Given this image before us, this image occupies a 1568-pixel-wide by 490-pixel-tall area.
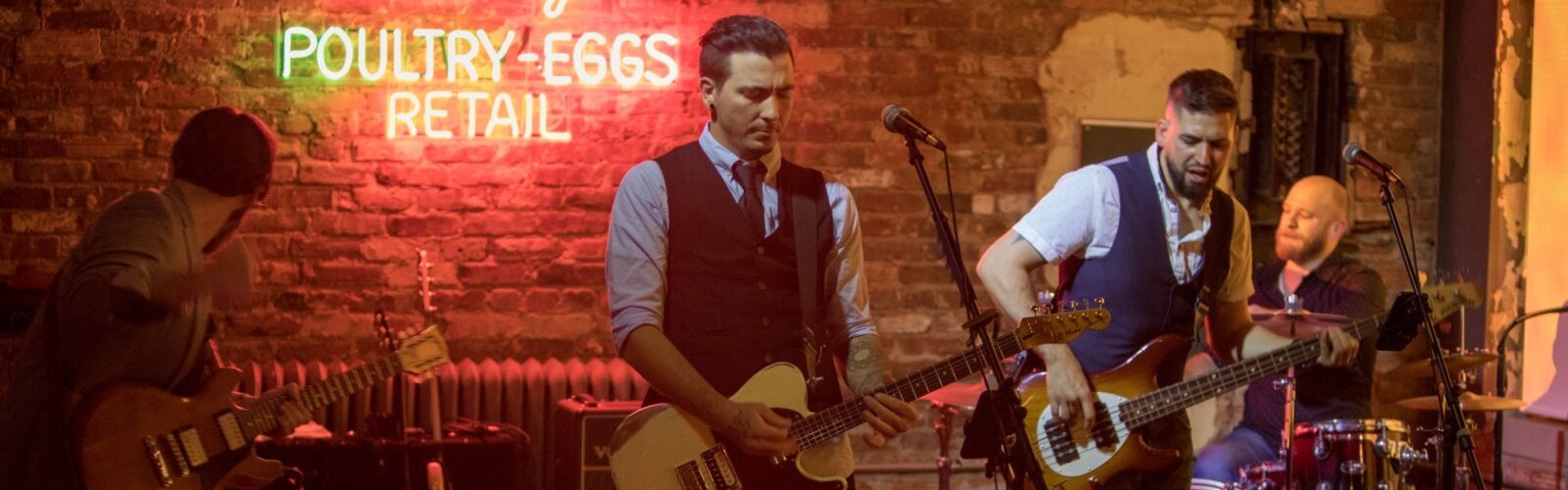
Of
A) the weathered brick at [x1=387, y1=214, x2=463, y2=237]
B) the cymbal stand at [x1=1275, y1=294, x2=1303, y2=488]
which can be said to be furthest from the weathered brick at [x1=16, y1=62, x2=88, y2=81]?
the cymbal stand at [x1=1275, y1=294, x2=1303, y2=488]

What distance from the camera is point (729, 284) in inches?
136

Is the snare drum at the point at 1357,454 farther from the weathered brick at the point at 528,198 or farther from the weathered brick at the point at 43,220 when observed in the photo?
the weathered brick at the point at 43,220

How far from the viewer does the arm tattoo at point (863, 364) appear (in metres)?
3.56

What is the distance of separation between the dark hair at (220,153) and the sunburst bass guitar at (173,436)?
539mm

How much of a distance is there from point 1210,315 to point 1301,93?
9.25 feet

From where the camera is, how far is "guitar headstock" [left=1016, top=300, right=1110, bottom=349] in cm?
347

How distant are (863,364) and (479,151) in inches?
123

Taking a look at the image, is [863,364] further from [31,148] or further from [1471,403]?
[31,148]

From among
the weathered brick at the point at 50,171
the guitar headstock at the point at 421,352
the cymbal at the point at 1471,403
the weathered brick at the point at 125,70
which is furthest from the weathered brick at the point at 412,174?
the cymbal at the point at 1471,403

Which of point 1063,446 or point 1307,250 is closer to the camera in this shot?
point 1063,446

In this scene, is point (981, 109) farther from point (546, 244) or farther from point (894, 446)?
point (546, 244)

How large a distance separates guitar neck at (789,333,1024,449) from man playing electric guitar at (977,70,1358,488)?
580mm

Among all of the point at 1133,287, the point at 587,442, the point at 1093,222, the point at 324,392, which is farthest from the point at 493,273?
the point at 1133,287

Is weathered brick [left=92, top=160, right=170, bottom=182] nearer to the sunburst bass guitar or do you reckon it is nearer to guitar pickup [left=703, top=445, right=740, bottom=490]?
the sunburst bass guitar
